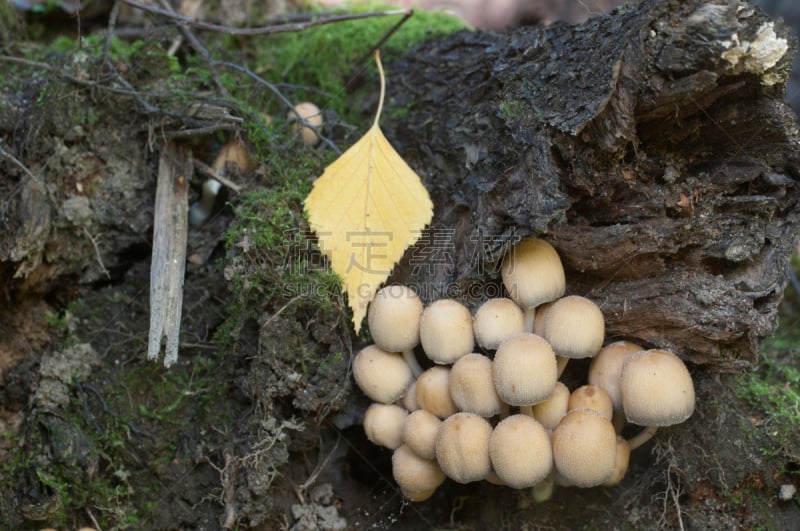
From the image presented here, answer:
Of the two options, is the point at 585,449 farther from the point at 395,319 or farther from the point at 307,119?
the point at 307,119

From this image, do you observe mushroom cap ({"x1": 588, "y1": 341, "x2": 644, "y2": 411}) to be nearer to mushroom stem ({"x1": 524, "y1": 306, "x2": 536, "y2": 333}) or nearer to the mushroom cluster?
the mushroom cluster

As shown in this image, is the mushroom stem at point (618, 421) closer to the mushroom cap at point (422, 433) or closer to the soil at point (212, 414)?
the soil at point (212, 414)

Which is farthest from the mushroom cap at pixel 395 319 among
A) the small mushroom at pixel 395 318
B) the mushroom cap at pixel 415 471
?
the mushroom cap at pixel 415 471

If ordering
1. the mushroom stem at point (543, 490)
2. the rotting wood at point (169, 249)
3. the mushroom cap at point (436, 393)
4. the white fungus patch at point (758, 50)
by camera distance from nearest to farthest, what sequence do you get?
1. the white fungus patch at point (758, 50)
2. the mushroom cap at point (436, 393)
3. the mushroom stem at point (543, 490)
4. the rotting wood at point (169, 249)

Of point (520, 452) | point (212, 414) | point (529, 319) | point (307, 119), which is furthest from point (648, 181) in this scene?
point (212, 414)

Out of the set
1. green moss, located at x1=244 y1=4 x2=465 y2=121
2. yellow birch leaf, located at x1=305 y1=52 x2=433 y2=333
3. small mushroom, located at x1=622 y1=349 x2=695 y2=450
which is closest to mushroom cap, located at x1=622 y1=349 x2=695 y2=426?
→ small mushroom, located at x1=622 y1=349 x2=695 y2=450

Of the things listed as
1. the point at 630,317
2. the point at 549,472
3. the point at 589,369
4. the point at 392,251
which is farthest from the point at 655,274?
A: the point at 392,251
